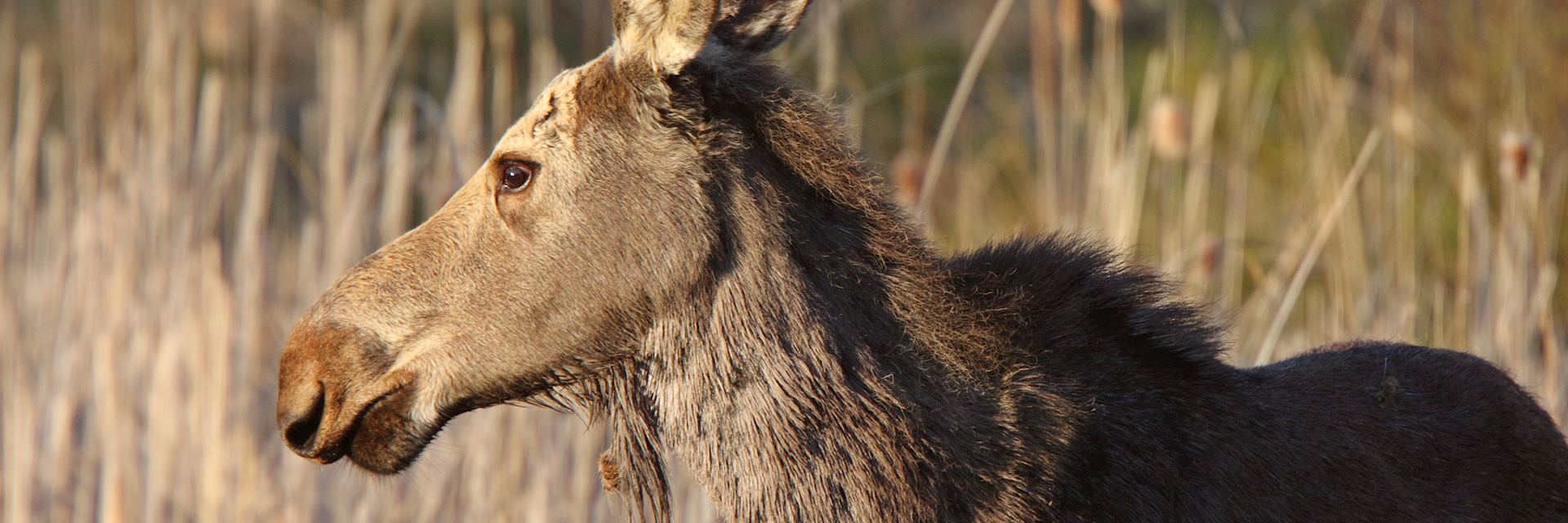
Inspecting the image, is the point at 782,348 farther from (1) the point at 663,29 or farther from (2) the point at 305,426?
(2) the point at 305,426

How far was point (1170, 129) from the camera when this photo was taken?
15.7 ft

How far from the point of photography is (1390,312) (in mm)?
4945

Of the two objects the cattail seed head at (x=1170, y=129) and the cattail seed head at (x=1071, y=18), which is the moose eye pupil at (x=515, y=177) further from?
the cattail seed head at (x=1170, y=129)

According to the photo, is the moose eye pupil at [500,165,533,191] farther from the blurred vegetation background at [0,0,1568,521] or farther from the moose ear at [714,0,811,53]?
the blurred vegetation background at [0,0,1568,521]

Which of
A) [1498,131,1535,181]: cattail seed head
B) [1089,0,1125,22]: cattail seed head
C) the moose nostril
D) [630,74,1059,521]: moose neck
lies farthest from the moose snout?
[1498,131,1535,181]: cattail seed head

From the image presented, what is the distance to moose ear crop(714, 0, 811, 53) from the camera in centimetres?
264

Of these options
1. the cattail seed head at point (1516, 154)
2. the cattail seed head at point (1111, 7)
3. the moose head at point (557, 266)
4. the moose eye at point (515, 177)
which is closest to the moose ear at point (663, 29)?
the moose head at point (557, 266)

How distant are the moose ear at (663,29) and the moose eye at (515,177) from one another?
0.27m

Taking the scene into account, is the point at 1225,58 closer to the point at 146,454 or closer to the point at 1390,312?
the point at 1390,312

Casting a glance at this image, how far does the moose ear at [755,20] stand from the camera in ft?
8.66

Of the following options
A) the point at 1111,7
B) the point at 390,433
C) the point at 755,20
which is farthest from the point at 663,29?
the point at 1111,7

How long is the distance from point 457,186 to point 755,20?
109 inches

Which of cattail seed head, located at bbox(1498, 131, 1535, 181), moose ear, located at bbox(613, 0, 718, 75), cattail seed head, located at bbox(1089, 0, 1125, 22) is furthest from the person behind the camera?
cattail seed head, located at bbox(1089, 0, 1125, 22)

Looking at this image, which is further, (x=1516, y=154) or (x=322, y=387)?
(x=1516, y=154)
